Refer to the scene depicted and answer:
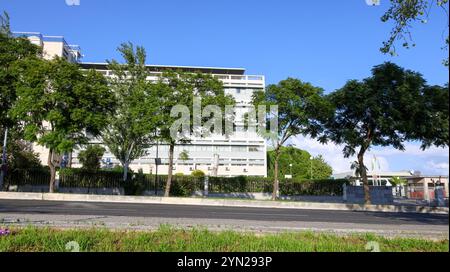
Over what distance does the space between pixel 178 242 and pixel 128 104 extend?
88.6 ft

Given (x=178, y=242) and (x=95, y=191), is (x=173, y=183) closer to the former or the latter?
(x=95, y=191)

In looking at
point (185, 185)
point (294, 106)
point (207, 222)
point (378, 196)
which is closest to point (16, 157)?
point (185, 185)

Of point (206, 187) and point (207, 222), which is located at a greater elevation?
point (206, 187)

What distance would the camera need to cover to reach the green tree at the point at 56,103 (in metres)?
26.2

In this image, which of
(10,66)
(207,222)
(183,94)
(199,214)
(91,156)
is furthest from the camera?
(91,156)

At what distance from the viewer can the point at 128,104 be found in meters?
32.2

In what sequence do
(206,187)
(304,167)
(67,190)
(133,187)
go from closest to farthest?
(67,190), (133,187), (206,187), (304,167)

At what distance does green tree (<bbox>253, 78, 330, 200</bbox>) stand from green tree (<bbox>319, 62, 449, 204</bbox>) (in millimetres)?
1279

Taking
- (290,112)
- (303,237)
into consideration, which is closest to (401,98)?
(290,112)

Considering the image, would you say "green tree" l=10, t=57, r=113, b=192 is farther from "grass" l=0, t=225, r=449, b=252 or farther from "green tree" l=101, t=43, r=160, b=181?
"grass" l=0, t=225, r=449, b=252

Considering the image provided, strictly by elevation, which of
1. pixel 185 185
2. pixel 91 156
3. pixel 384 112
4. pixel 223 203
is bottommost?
pixel 223 203

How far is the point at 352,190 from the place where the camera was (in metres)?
36.1
